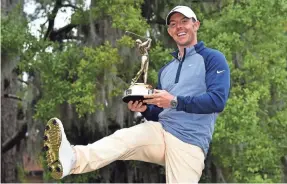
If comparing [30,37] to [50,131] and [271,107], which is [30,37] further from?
[50,131]

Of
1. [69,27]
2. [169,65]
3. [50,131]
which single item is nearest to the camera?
[50,131]

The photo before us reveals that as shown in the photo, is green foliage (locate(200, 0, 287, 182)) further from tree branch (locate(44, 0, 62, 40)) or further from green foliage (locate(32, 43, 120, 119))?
tree branch (locate(44, 0, 62, 40))

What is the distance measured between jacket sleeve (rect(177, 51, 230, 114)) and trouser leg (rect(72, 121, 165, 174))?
9.1 inches

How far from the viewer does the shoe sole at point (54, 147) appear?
263 cm

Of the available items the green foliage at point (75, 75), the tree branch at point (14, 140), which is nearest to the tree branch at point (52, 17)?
the green foliage at point (75, 75)

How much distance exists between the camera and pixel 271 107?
8.02 m

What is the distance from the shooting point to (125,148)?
2.83 metres

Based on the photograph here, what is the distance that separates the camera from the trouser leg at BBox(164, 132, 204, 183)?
2.93 metres

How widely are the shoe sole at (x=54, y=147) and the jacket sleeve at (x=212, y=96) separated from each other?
558mm

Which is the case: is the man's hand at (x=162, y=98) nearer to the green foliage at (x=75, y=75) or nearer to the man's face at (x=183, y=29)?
the man's face at (x=183, y=29)

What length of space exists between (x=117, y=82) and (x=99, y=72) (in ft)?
0.84

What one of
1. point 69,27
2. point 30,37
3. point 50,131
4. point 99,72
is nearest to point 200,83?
point 50,131

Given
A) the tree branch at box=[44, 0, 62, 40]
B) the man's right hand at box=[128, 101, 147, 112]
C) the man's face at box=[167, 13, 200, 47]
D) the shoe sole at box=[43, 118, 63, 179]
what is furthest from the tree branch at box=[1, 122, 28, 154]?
the shoe sole at box=[43, 118, 63, 179]

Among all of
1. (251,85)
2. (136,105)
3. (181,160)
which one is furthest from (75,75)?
(181,160)
